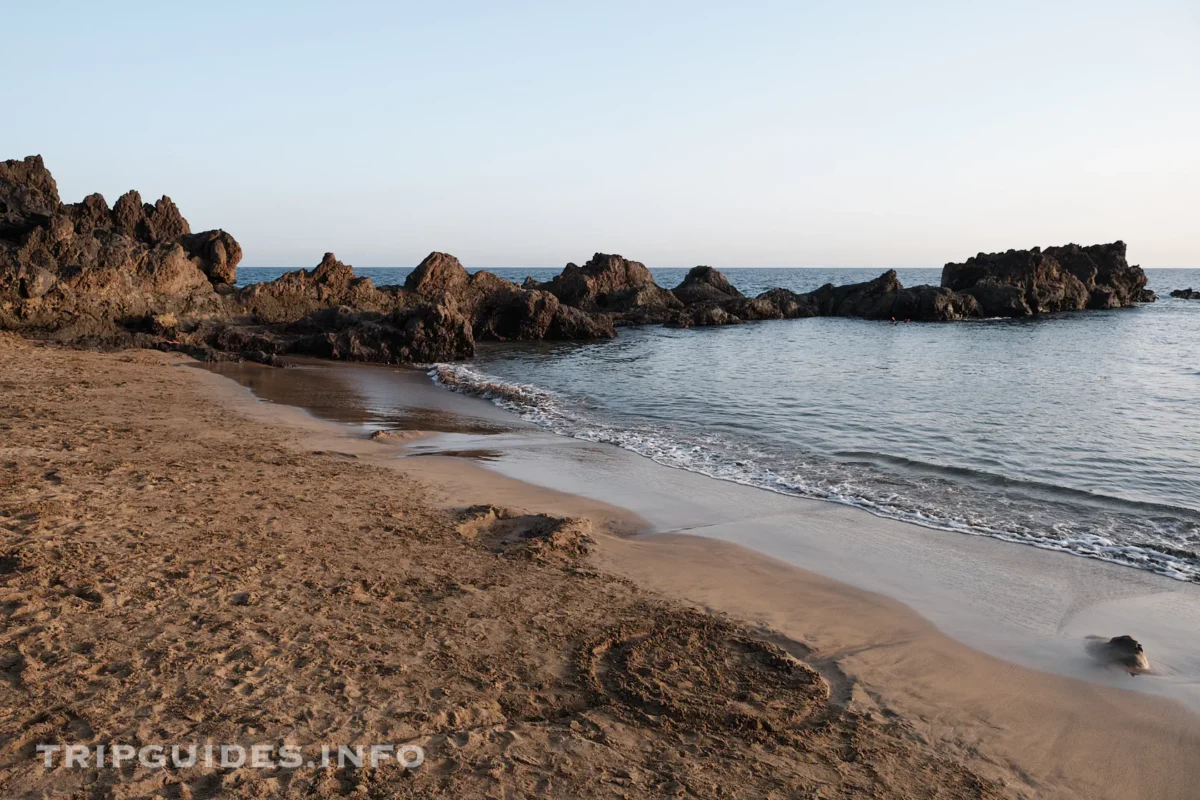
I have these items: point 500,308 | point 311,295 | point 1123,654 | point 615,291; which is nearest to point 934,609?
point 1123,654

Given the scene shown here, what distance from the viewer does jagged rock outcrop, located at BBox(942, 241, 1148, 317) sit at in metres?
48.6

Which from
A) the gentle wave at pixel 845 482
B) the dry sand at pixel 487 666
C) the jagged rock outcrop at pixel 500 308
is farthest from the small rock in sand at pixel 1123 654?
the jagged rock outcrop at pixel 500 308

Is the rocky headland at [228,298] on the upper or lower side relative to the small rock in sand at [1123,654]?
upper

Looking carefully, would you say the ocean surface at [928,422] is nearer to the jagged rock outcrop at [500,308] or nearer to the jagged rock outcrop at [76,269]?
the jagged rock outcrop at [500,308]

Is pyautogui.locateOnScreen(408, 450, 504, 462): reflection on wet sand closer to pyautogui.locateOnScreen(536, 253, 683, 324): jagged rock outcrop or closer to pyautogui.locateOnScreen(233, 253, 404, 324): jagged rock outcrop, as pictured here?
pyautogui.locateOnScreen(233, 253, 404, 324): jagged rock outcrop

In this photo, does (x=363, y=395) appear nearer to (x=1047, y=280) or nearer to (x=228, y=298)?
(x=228, y=298)

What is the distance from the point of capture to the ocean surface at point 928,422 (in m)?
9.56

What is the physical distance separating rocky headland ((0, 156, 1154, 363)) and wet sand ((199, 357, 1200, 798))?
1449 cm

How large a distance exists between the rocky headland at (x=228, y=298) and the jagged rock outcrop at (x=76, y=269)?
0.04 metres

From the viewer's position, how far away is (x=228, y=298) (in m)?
26.4

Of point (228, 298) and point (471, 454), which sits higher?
point (228, 298)

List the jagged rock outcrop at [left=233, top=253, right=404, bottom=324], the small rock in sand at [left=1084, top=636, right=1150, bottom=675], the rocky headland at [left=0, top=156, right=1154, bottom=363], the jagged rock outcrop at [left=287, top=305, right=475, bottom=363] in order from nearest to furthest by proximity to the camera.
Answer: the small rock in sand at [left=1084, top=636, right=1150, bottom=675] → the rocky headland at [left=0, top=156, right=1154, bottom=363] → the jagged rock outcrop at [left=287, top=305, right=475, bottom=363] → the jagged rock outcrop at [left=233, top=253, right=404, bottom=324]

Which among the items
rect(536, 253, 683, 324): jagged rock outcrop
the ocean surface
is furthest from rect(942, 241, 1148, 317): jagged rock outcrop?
rect(536, 253, 683, 324): jagged rock outcrop

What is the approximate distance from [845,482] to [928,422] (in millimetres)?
5502
